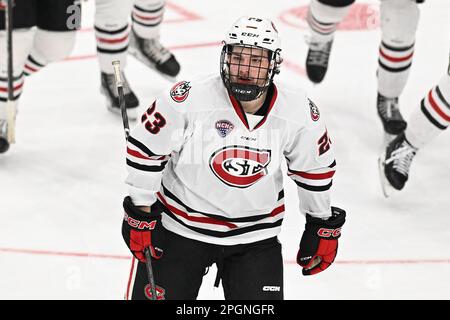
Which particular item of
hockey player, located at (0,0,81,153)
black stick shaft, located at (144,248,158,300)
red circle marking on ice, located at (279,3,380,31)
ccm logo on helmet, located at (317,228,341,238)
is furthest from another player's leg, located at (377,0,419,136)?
black stick shaft, located at (144,248,158,300)

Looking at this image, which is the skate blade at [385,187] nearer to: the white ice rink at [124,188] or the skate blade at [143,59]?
the white ice rink at [124,188]

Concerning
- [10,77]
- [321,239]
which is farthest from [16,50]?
[321,239]

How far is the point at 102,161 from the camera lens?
4.11 meters

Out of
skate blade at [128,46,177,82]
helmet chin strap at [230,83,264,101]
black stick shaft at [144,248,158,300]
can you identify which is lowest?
skate blade at [128,46,177,82]

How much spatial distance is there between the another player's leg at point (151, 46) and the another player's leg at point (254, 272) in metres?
2.48

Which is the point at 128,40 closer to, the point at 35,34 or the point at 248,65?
the point at 35,34

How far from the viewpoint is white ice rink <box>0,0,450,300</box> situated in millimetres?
3182

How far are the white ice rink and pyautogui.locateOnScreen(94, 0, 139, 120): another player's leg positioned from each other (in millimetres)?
138

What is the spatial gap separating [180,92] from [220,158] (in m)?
0.18

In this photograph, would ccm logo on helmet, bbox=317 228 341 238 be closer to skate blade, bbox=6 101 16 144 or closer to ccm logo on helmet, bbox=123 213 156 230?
ccm logo on helmet, bbox=123 213 156 230

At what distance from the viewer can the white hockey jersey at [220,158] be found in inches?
90.2

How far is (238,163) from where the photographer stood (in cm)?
230

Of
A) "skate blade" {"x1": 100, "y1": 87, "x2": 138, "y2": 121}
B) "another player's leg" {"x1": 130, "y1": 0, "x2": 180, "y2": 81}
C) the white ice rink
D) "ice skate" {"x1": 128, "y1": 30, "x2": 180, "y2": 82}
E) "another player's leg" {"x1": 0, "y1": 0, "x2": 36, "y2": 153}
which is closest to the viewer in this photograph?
the white ice rink
